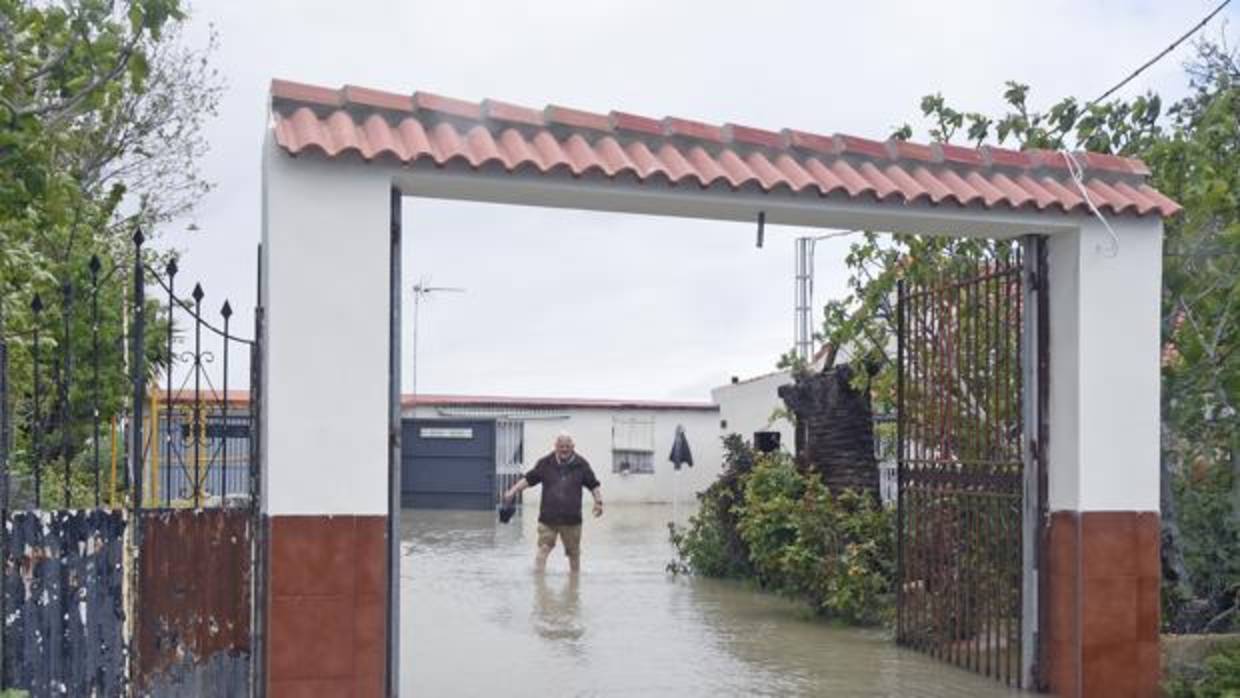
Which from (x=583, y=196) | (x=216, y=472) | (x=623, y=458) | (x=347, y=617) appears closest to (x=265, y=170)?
(x=583, y=196)

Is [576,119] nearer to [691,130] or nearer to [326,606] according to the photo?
[691,130]

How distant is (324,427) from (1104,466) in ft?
15.4

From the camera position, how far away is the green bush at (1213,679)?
7.95 m

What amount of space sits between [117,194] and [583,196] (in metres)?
2.47

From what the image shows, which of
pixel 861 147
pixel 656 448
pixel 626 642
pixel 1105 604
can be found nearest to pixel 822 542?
pixel 626 642

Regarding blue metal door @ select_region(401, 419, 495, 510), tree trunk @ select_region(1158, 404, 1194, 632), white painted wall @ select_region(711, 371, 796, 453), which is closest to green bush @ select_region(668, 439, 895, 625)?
tree trunk @ select_region(1158, 404, 1194, 632)

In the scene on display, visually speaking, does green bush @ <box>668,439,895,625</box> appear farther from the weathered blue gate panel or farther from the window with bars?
the window with bars

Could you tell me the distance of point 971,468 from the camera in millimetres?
9086

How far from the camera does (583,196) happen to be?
7.45 metres

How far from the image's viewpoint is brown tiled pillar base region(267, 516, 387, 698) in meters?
6.56

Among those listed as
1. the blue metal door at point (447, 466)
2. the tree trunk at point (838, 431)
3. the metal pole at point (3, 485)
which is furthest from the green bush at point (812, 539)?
the blue metal door at point (447, 466)

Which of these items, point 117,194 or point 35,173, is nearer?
point 35,173

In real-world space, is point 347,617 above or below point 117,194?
below

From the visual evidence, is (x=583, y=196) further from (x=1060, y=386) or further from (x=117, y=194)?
(x=1060, y=386)
